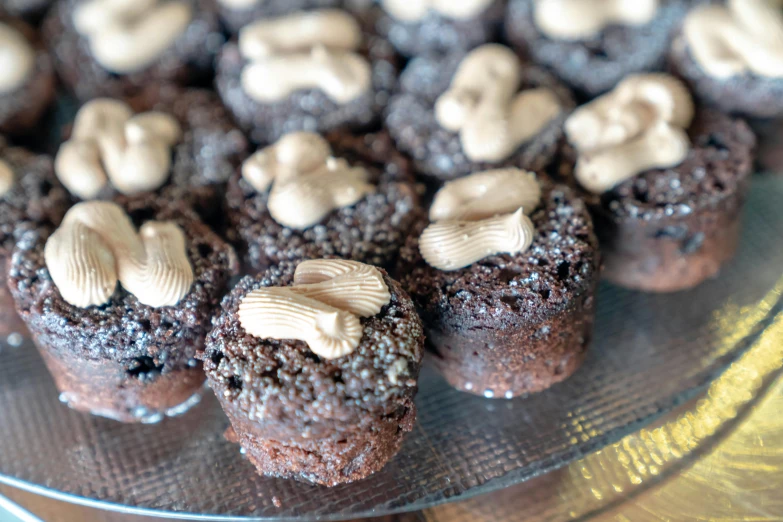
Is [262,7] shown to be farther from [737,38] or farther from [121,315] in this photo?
[737,38]

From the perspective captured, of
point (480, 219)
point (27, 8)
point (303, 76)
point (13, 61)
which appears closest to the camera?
point (480, 219)

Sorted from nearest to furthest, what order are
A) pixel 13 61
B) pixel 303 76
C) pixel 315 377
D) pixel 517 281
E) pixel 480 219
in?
pixel 315 377
pixel 517 281
pixel 480 219
pixel 303 76
pixel 13 61

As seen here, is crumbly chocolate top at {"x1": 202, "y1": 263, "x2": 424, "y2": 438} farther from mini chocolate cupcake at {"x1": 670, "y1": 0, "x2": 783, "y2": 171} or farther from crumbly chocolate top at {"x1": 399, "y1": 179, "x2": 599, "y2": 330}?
mini chocolate cupcake at {"x1": 670, "y1": 0, "x2": 783, "y2": 171}

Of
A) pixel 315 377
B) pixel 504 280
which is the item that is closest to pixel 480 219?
pixel 504 280

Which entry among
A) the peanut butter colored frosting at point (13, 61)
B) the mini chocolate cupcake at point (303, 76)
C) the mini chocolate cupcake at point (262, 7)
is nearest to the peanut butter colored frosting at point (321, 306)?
the mini chocolate cupcake at point (303, 76)

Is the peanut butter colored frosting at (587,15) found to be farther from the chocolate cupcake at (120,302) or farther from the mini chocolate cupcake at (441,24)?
the chocolate cupcake at (120,302)

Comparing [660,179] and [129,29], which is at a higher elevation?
[129,29]

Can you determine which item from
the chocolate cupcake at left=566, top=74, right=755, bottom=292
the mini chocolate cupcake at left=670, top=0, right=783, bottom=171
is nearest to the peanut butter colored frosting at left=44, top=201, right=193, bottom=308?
the chocolate cupcake at left=566, top=74, right=755, bottom=292
